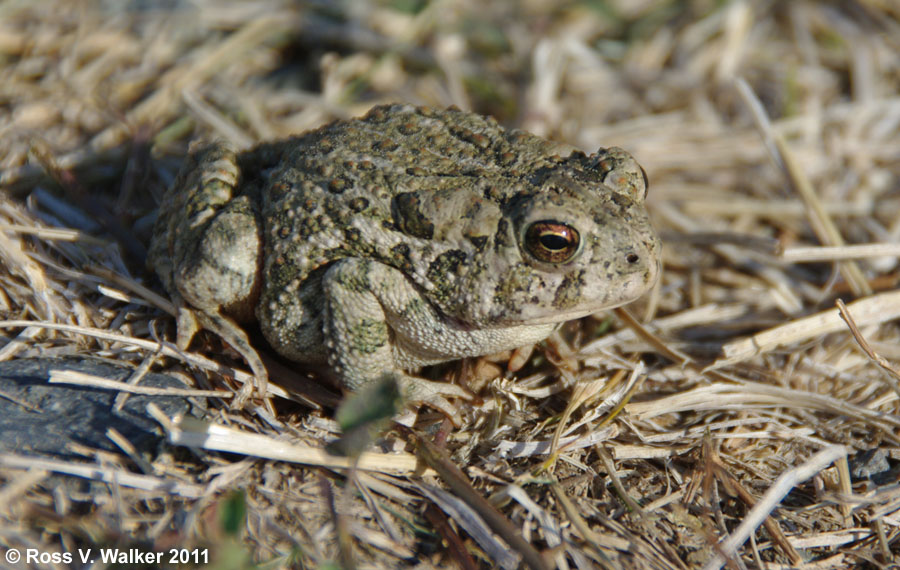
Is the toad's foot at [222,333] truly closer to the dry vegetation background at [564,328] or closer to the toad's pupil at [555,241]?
the dry vegetation background at [564,328]

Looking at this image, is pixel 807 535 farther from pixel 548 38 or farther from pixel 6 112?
pixel 6 112

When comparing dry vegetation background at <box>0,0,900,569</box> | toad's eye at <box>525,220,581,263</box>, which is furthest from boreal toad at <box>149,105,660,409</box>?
dry vegetation background at <box>0,0,900,569</box>

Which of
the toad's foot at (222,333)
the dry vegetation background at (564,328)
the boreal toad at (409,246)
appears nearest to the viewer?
the dry vegetation background at (564,328)

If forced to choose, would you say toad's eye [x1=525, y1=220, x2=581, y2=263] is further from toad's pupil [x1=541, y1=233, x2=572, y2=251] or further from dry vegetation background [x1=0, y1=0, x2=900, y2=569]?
dry vegetation background [x1=0, y1=0, x2=900, y2=569]

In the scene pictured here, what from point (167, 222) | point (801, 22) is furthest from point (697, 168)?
point (167, 222)

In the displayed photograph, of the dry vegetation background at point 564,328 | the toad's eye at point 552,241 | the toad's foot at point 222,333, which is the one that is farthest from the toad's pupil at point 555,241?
the toad's foot at point 222,333

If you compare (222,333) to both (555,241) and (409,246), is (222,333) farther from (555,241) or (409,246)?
(555,241)
